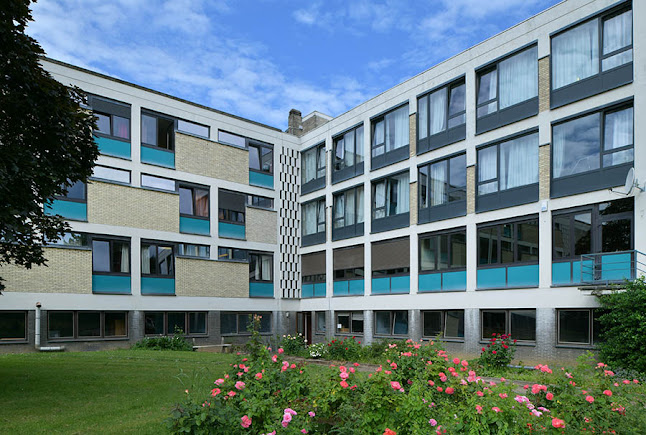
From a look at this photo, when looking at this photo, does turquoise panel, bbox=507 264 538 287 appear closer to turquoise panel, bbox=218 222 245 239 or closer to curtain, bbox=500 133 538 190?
curtain, bbox=500 133 538 190

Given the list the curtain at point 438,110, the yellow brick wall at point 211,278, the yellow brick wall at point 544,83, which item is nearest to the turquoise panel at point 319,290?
the yellow brick wall at point 211,278

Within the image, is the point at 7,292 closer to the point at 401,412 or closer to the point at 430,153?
the point at 430,153

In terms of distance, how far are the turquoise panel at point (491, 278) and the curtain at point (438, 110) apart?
6144 millimetres

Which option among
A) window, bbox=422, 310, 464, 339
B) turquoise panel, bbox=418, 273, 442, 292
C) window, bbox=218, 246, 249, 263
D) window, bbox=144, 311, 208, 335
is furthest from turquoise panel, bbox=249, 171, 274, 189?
window, bbox=422, 310, 464, 339

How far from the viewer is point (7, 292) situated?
1827cm

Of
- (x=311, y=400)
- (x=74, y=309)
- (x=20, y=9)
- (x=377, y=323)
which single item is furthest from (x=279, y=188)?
(x=311, y=400)

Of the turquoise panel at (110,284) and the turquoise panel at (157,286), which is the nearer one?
the turquoise panel at (110,284)

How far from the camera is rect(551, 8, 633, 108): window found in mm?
14906

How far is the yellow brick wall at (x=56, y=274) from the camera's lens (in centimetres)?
1845

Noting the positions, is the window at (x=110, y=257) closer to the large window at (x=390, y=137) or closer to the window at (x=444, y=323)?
the large window at (x=390, y=137)

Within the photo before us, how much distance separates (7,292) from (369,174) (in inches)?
616

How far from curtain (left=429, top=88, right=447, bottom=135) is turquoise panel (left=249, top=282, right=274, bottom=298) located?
11652 mm

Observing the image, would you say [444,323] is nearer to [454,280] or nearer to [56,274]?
[454,280]

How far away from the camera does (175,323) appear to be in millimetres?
22703
